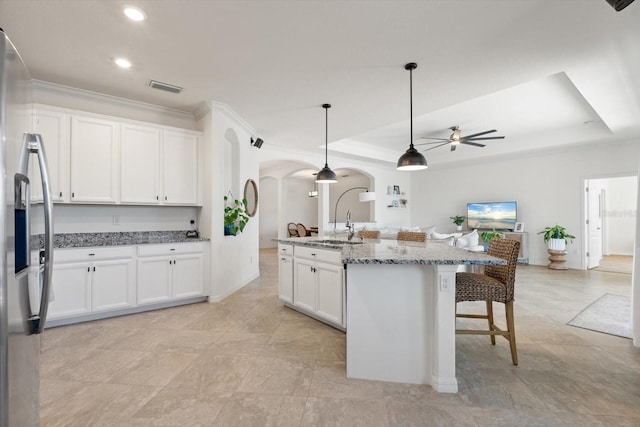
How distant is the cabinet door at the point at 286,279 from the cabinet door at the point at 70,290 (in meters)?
2.16

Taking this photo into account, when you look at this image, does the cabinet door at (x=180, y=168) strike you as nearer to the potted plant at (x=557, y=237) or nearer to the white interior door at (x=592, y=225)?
the potted plant at (x=557, y=237)

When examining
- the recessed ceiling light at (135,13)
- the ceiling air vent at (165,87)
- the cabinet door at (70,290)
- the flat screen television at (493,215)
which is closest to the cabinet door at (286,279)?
the cabinet door at (70,290)

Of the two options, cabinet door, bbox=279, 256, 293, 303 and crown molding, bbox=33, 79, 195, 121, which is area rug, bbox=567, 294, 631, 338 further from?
crown molding, bbox=33, 79, 195, 121

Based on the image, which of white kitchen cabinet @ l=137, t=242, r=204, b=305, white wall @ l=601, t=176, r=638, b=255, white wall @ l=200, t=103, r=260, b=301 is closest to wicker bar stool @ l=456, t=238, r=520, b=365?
white wall @ l=200, t=103, r=260, b=301

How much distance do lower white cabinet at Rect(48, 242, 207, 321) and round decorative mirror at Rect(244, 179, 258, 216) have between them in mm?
1538

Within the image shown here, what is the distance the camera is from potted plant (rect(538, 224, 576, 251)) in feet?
21.1

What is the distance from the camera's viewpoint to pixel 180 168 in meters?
4.12

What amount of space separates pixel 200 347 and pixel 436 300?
2.11 metres

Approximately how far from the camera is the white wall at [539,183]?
20.4ft

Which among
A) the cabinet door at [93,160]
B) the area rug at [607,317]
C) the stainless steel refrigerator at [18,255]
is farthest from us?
the cabinet door at [93,160]

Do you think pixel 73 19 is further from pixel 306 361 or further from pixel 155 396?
pixel 306 361

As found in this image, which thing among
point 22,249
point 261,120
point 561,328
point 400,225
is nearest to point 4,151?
point 22,249

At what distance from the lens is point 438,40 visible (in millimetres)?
2623

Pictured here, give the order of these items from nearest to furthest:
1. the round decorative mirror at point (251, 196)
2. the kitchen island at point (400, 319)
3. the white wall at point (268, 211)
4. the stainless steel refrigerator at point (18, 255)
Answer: the stainless steel refrigerator at point (18, 255) < the kitchen island at point (400, 319) < the round decorative mirror at point (251, 196) < the white wall at point (268, 211)
